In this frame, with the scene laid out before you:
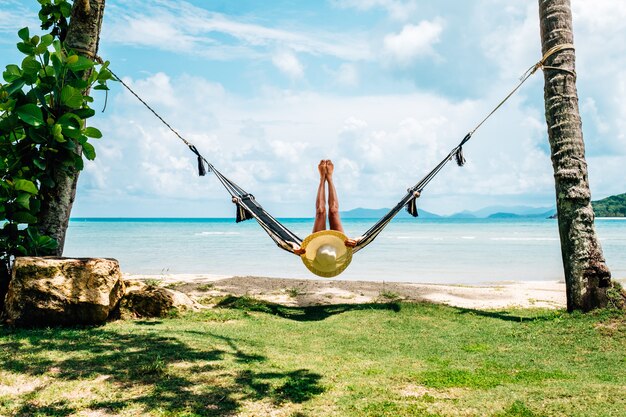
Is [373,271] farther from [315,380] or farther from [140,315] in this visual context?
[315,380]

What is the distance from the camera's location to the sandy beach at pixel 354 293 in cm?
534

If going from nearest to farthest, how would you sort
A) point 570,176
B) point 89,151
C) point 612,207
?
1. point 89,151
2. point 570,176
3. point 612,207

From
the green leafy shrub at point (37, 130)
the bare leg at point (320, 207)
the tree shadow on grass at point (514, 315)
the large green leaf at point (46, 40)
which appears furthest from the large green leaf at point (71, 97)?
the tree shadow on grass at point (514, 315)

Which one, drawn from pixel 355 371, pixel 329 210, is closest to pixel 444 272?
pixel 329 210

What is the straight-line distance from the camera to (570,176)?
4.18m

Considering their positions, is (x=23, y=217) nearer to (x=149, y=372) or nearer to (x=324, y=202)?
(x=149, y=372)

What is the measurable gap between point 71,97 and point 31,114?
0.98ft

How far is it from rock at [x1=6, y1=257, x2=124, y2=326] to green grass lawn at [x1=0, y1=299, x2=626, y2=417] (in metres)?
0.13

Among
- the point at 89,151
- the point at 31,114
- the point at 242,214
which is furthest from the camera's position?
the point at 242,214

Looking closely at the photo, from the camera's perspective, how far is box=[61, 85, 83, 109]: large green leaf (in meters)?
3.63

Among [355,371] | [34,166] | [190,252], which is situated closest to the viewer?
[355,371]

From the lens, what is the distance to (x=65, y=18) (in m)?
4.41

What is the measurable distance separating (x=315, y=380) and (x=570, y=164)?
2.90 m

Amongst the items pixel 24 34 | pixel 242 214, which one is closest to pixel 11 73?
pixel 24 34
